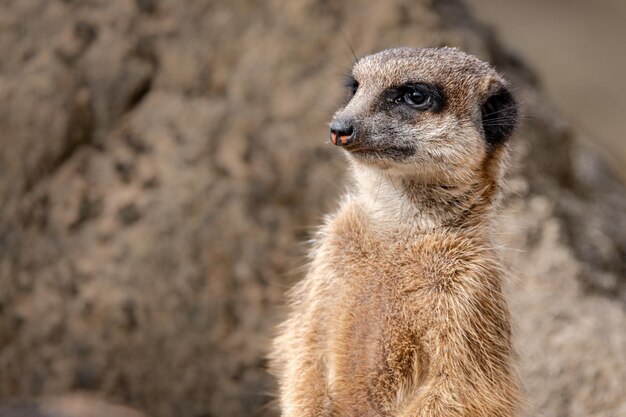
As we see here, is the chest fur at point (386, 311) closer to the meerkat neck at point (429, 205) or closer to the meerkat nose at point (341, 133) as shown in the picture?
the meerkat neck at point (429, 205)

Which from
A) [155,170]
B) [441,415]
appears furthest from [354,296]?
[155,170]

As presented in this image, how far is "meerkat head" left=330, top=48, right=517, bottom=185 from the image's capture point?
2.77m

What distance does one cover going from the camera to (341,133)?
2.70 m

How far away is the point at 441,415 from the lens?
9.05 feet

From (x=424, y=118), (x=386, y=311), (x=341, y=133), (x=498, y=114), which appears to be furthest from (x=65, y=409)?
(x=498, y=114)

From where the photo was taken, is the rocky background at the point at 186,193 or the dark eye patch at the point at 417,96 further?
the rocky background at the point at 186,193

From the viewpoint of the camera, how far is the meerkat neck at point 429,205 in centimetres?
290

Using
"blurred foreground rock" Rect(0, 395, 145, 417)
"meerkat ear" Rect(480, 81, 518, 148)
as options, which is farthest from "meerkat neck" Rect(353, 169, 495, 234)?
"blurred foreground rock" Rect(0, 395, 145, 417)

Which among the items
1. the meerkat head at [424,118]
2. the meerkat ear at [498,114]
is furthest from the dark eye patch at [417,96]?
the meerkat ear at [498,114]

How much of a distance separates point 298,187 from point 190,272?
0.64m

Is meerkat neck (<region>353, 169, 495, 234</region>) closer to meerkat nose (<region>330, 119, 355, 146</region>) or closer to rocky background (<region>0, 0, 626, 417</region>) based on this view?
meerkat nose (<region>330, 119, 355, 146</region>)

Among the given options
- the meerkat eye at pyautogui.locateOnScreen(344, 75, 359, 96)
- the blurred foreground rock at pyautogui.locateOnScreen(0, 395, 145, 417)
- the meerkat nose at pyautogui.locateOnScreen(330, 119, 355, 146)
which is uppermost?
the meerkat eye at pyautogui.locateOnScreen(344, 75, 359, 96)

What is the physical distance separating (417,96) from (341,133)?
0.94 feet

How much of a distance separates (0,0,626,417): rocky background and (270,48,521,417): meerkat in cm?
124
